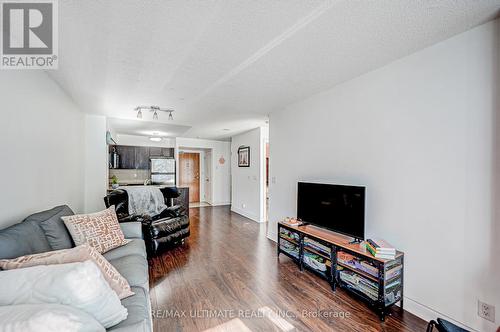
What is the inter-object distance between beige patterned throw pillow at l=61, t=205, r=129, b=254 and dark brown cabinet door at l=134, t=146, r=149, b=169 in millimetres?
4396

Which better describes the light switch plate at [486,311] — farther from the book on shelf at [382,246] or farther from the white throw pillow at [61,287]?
the white throw pillow at [61,287]

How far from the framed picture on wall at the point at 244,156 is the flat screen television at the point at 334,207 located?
117 inches

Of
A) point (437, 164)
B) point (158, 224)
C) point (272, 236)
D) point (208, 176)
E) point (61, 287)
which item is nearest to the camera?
point (61, 287)

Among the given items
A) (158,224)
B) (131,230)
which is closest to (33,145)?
A: (131,230)

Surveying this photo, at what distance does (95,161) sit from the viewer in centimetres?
419

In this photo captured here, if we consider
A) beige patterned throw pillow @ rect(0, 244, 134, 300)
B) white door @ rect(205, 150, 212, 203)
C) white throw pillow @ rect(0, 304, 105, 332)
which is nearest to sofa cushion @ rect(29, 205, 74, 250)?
beige patterned throw pillow @ rect(0, 244, 134, 300)

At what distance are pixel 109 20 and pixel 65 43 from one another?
2.00 feet

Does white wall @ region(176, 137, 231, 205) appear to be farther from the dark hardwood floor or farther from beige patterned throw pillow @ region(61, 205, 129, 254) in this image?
beige patterned throw pillow @ region(61, 205, 129, 254)

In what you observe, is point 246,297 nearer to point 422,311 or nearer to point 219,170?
point 422,311

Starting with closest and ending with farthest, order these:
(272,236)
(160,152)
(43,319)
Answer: (43,319) < (272,236) < (160,152)

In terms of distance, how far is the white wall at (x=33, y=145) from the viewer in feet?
5.77

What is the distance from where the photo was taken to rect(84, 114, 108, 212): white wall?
4148 millimetres

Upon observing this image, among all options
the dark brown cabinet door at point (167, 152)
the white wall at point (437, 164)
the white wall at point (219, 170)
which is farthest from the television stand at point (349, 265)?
the white wall at point (219, 170)

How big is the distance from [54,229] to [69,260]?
0.83 meters
